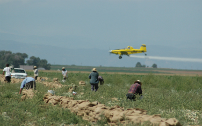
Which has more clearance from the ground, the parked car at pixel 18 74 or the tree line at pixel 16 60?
the tree line at pixel 16 60

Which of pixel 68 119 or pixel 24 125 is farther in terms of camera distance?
pixel 68 119

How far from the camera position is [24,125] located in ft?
25.4

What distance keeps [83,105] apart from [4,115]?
8.72ft

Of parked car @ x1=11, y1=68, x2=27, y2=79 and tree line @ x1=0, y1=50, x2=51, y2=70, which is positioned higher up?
tree line @ x1=0, y1=50, x2=51, y2=70

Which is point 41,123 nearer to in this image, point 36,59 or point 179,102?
point 179,102

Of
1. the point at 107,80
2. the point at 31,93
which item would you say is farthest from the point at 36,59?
the point at 31,93

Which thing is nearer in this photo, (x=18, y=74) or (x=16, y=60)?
(x=18, y=74)

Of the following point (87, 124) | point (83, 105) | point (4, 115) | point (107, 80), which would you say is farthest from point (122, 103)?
point (107, 80)

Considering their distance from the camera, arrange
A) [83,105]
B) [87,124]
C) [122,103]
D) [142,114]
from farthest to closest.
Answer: [122,103] < [83,105] < [87,124] < [142,114]

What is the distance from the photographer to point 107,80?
26938 millimetres

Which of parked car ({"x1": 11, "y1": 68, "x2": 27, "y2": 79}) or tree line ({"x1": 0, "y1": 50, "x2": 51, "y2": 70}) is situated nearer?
parked car ({"x1": 11, "y1": 68, "x2": 27, "y2": 79})

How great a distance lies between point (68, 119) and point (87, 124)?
0.69 metres

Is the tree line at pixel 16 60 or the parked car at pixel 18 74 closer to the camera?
the parked car at pixel 18 74

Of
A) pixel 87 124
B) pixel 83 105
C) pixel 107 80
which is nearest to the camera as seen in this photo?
pixel 87 124
